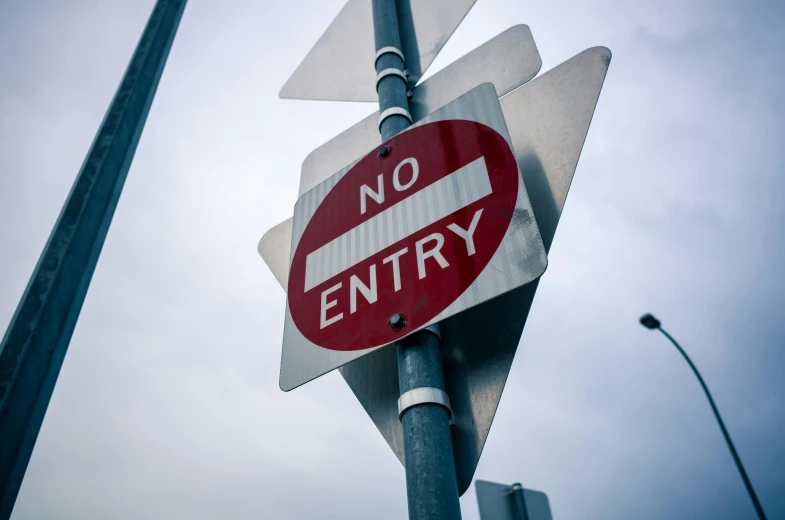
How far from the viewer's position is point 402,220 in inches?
59.9

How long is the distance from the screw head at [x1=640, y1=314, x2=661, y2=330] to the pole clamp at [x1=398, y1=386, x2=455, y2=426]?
333 inches

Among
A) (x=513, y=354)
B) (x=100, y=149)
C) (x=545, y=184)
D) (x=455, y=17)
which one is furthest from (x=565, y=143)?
(x=100, y=149)

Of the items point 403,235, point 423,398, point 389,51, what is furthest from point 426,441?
point 389,51

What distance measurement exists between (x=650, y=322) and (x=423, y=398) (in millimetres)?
8648

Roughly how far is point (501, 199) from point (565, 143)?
38 cm

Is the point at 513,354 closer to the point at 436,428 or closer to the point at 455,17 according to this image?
the point at 436,428

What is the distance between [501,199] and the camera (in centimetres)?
136

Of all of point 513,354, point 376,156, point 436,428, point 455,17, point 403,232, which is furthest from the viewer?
point 455,17

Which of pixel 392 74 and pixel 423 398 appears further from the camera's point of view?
pixel 392 74

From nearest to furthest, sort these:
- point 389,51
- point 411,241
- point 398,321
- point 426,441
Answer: point 426,441 → point 398,321 → point 411,241 → point 389,51

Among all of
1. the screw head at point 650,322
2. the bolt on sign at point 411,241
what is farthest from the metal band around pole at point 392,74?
the screw head at point 650,322

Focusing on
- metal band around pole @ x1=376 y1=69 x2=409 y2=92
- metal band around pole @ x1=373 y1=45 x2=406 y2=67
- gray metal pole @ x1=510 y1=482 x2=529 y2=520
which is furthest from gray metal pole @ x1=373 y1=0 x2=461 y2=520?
metal band around pole @ x1=373 y1=45 x2=406 y2=67

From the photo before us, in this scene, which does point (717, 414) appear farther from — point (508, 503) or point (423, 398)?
point (423, 398)

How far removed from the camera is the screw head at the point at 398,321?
1279 mm
